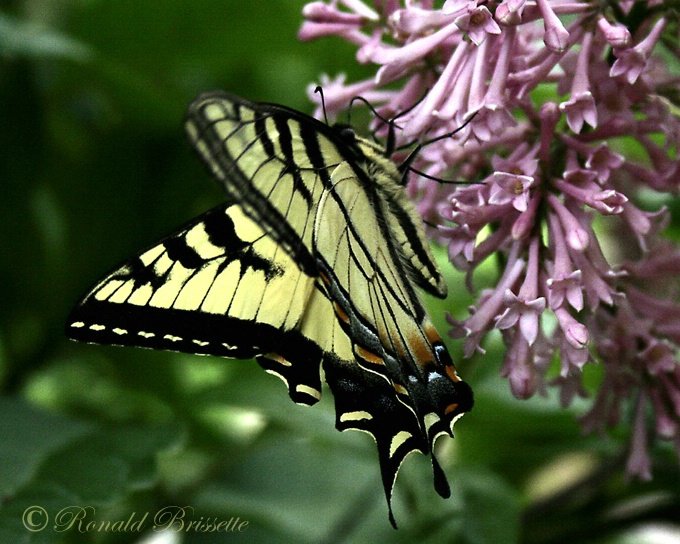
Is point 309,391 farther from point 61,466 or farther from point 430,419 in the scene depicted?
point 61,466

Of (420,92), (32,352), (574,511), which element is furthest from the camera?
(32,352)

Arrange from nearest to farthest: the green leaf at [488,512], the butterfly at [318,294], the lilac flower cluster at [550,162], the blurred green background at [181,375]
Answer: the lilac flower cluster at [550,162] < the butterfly at [318,294] < the green leaf at [488,512] < the blurred green background at [181,375]

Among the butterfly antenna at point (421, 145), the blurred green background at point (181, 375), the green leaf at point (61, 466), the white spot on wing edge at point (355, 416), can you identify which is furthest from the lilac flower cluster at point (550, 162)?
the green leaf at point (61, 466)

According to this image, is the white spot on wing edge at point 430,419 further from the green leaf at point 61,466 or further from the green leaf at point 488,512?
the green leaf at point 61,466

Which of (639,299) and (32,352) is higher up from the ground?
(639,299)

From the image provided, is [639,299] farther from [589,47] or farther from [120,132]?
[120,132]

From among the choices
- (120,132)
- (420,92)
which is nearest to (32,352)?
(120,132)
